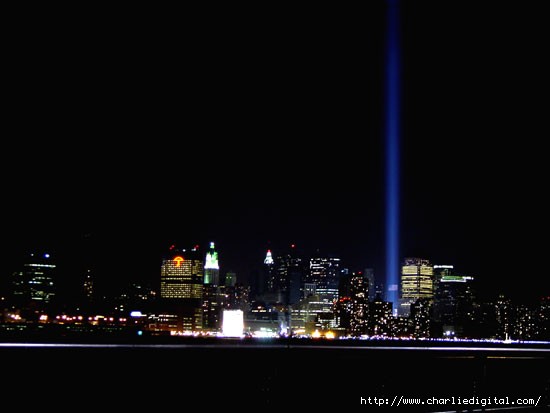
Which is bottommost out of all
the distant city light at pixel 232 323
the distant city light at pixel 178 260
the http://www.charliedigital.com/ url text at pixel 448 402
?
the distant city light at pixel 232 323

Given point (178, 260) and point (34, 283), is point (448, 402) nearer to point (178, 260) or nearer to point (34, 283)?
point (34, 283)

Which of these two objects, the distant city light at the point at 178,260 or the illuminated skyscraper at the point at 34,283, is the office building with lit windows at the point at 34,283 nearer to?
the illuminated skyscraper at the point at 34,283

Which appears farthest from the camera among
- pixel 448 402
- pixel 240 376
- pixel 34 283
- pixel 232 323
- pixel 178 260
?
pixel 178 260

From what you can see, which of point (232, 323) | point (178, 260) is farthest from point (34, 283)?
point (178, 260)

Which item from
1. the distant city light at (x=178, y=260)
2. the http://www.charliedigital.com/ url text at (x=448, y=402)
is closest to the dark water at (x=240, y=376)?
the http://www.charliedigital.com/ url text at (x=448, y=402)

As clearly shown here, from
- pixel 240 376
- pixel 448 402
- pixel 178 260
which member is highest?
pixel 178 260

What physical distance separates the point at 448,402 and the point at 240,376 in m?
3.98

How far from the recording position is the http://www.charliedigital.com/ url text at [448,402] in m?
13.1

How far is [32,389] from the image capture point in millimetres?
12844

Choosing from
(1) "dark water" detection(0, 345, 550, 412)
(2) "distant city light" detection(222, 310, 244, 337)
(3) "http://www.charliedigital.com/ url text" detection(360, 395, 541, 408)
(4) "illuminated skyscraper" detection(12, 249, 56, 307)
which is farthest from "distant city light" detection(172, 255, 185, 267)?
(3) "http://www.charliedigital.com/ url text" detection(360, 395, 541, 408)

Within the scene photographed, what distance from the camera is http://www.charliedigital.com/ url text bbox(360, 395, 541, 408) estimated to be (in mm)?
13125

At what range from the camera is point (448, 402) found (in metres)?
→ 13.5

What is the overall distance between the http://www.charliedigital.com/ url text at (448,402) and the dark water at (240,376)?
0.07m

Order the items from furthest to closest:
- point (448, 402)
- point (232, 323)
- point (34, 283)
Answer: point (232, 323), point (34, 283), point (448, 402)
